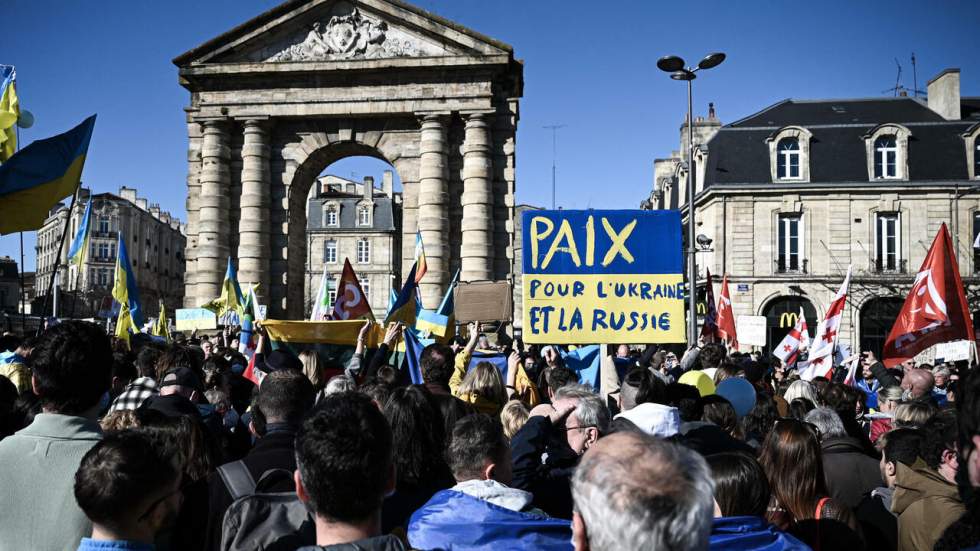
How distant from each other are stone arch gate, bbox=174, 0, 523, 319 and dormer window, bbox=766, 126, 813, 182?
1583 centimetres

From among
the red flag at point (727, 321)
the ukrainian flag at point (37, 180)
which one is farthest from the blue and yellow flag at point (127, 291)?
the red flag at point (727, 321)

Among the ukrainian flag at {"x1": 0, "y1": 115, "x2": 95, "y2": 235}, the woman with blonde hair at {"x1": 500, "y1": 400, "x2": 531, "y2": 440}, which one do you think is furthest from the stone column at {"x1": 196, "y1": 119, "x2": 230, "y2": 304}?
the woman with blonde hair at {"x1": 500, "y1": 400, "x2": 531, "y2": 440}

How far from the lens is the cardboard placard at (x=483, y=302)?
17.4 m

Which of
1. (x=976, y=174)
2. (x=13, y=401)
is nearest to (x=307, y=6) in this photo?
(x=13, y=401)

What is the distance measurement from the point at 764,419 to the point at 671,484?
4739 millimetres

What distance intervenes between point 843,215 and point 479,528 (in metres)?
36.7

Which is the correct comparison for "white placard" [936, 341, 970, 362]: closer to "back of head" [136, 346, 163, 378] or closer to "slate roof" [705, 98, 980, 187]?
"back of head" [136, 346, 163, 378]

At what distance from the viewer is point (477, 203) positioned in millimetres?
25266

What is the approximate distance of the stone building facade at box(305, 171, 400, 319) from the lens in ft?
219

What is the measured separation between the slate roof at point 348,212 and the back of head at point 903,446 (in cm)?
6368

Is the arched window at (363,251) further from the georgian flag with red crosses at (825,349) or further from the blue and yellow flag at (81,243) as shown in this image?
the georgian flag with red crosses at (825,349)

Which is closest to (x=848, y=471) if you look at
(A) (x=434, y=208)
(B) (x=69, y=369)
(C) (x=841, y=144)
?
(B) (x=69, y=369)

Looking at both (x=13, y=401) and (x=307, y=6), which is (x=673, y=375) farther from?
(x=307, y=6)

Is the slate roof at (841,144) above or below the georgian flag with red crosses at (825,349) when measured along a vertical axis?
above
